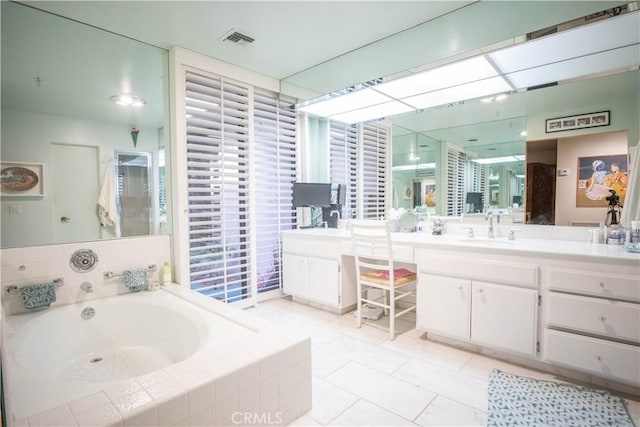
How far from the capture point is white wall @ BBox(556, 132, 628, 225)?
221 centimetres

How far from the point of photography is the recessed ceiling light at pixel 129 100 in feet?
8.82

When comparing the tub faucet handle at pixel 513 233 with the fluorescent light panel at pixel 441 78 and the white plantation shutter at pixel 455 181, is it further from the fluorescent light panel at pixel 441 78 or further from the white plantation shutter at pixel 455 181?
the fluorescent light panel at pixel 441 78

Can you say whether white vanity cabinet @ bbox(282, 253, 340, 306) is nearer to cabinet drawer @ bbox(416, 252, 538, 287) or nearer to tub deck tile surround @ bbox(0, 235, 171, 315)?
cabinet drawer @ bbox(416, 252, 538, 287)

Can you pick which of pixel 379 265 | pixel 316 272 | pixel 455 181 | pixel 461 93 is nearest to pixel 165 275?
pixel 316 272

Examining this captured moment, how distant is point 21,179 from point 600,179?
4086 mm

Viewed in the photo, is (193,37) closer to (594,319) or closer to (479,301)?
(479,301)

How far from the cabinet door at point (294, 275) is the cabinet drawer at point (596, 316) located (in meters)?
2.12

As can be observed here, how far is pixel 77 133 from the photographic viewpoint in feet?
7.93

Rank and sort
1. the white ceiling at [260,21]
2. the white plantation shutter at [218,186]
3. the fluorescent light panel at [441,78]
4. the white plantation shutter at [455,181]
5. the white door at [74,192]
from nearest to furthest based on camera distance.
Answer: the white ceiling at [260,21] → the white door at [74,192] → the fluorescent light panel at [441,78] → the white plantation shutter at [218,186] → the white plantation shutter at [455,181]

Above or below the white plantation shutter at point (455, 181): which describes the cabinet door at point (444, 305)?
below

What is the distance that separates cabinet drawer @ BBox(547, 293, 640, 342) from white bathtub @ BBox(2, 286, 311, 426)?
5.16 ft

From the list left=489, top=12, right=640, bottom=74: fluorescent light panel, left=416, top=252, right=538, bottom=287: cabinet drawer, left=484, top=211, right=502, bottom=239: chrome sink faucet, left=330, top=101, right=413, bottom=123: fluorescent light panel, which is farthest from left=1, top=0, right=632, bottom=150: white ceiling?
left=416, top=252, right=538, bottom=287: cabinet drawer

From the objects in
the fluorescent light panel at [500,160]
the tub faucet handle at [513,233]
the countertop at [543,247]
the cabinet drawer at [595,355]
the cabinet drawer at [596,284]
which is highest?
the fluorescent light panel at [500,160]

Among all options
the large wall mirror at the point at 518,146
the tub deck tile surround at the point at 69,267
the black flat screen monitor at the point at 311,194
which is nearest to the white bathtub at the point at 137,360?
the tub deck tile surround at the point at 69,267
